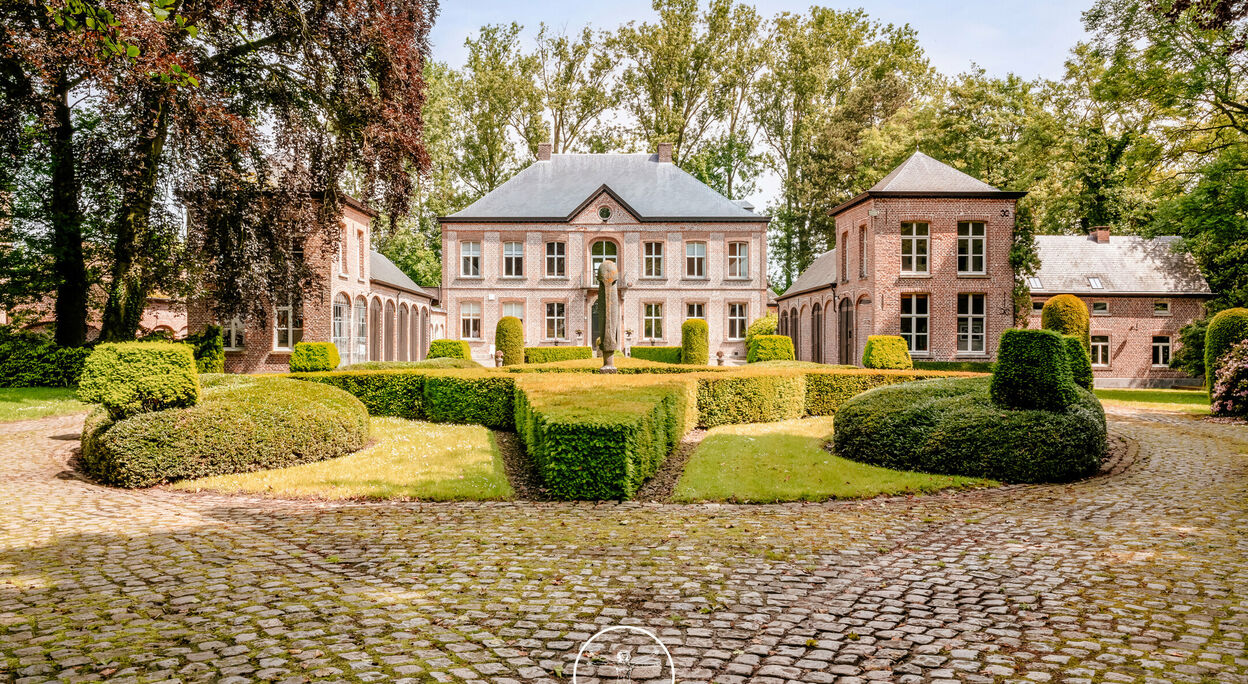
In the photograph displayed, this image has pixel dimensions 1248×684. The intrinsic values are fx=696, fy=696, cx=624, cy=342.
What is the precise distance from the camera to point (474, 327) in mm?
33094

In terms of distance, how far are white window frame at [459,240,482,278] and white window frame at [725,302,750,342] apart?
1214 centimetres

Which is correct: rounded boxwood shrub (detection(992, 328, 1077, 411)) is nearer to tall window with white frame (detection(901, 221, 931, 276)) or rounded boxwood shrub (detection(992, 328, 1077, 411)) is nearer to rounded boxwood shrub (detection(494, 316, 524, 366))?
rounded boxwood shrub (detection(494, 316, 524, 366))

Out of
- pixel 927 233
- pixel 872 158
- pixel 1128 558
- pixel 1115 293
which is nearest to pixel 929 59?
pixel 872 158

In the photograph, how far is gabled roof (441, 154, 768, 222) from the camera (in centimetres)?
3275

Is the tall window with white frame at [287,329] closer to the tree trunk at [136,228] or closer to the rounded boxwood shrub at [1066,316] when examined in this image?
the tree trunk at [136,228]

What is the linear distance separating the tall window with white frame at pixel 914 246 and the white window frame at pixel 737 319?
870cm

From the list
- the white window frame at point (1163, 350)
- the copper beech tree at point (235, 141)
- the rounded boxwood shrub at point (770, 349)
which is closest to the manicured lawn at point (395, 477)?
the copper beech tree at point (235, 141)

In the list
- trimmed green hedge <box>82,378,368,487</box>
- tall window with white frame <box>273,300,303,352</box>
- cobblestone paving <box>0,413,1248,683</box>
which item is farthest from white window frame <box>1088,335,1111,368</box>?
tall window with white frame <box>273,300,303,352</box>

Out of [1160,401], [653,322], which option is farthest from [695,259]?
[1160,401]

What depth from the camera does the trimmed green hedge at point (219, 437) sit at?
28.4ft

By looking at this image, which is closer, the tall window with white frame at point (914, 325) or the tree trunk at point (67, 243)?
the tree trunk at point (67, 243)

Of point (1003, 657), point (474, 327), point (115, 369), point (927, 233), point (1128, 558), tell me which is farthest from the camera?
point (474, 327)

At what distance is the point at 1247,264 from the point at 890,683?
31.6 metres

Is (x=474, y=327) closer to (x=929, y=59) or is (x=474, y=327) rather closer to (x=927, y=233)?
(x=927, y=233)
